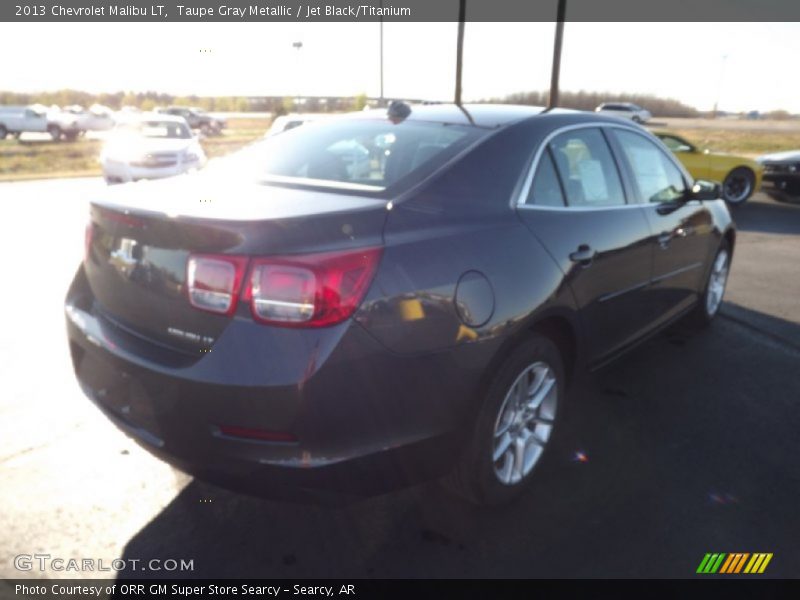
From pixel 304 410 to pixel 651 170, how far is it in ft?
9.92

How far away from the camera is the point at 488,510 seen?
2.79 m

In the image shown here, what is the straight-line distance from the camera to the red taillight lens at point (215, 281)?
2.07 metres

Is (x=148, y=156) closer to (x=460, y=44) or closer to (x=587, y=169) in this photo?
(x=460, y=44)

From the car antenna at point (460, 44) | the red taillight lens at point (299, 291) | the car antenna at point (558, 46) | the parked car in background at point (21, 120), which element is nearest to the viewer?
the red taillight lens at point (299, 291)

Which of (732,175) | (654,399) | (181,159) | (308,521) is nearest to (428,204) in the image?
(308,521)

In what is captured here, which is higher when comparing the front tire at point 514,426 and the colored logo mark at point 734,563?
the front tire at point 514,426

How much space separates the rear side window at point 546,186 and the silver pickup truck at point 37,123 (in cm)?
4134

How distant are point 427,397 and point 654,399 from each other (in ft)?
7.17

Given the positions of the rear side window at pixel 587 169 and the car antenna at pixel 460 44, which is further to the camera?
the car antenna at pixel 460 44

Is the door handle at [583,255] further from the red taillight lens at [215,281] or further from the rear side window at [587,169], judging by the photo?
the red taillight lens at [215,281]

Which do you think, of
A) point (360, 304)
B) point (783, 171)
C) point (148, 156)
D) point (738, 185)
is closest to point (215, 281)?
point (360, 304)

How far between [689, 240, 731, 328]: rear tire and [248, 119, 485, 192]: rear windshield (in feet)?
9.42

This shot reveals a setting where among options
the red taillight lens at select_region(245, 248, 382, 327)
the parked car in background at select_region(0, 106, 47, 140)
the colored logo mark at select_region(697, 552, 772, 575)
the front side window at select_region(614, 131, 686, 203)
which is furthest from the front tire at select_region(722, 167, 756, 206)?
the parked car in background at select_region(0, 106, 47, 140)

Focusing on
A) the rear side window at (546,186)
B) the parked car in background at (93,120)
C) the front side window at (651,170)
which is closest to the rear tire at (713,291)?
the front side window at (651,170)
